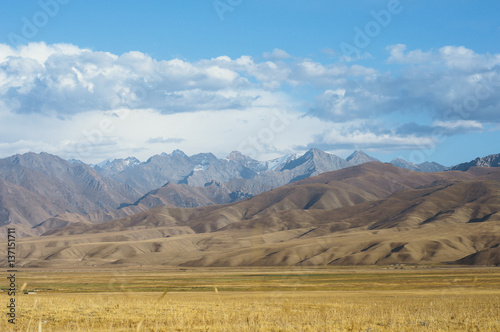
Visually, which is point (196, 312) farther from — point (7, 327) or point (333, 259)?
point (333, 259)

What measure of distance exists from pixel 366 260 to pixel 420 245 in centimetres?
2416

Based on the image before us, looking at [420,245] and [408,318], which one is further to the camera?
[420,245]

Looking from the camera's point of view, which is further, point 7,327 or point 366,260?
point 366,260

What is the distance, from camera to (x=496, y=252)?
162 m

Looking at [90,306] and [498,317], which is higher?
[90,306]

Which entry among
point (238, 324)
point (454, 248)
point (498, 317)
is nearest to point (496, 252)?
point (454, 248)

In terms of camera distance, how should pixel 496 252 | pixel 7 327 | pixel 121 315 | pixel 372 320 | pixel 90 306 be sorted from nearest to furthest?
pixel 7 327
pixel 372 320
pixel 121 315
pixel 90 306
pixel 496 252

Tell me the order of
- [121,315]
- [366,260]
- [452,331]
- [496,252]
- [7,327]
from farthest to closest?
[366,260], [496,252], [121,315], [7,327], [452,331]

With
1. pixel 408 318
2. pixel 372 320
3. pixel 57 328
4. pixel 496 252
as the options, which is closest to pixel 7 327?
pixel 57 328

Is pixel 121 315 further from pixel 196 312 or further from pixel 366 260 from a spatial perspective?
pixel 366 260

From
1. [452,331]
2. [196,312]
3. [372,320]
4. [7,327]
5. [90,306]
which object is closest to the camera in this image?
[452,331]

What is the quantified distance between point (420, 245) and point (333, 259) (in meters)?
31.5

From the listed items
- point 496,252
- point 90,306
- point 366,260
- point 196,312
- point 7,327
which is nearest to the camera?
point 7,327

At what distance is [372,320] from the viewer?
34.1m
